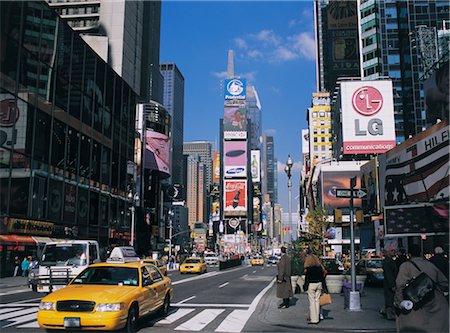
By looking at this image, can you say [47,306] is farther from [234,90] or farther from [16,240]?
[234,90]

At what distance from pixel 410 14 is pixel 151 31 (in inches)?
3505

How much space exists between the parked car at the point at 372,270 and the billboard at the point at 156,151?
71190 mm

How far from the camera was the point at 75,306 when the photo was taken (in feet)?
30.1

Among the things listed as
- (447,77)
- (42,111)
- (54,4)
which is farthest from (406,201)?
(54,4)

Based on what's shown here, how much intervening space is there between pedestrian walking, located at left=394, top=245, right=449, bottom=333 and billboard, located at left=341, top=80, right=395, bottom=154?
68.7m

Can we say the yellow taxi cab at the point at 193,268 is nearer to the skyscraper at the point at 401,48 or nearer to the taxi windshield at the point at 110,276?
the taxi windshield at the point at 110,276

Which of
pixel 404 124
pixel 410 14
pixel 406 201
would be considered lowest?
pixel 406 201

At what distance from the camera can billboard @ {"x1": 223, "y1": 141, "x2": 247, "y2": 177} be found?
17375 cm

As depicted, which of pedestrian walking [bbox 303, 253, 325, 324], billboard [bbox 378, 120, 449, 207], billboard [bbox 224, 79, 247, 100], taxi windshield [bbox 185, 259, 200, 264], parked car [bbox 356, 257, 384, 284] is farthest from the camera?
billboard [bbox 224, 79, 247, 100]

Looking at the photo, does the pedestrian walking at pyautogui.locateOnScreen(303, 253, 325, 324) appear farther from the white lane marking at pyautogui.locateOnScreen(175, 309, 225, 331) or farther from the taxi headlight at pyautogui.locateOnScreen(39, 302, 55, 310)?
the taxi headlight at pyautogui.locateOnScreen(39, 302, 55, 310)

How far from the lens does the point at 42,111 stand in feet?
136

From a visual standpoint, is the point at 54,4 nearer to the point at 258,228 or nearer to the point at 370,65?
the point at 370,65

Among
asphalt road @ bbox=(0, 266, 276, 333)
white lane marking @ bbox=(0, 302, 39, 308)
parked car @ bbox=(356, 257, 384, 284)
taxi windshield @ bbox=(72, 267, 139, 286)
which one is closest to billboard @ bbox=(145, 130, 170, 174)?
parked car @ bbox=(356, 257, 384, 284)

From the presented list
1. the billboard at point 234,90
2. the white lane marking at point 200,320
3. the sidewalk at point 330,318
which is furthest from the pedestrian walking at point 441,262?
the billboard at point 234,90
